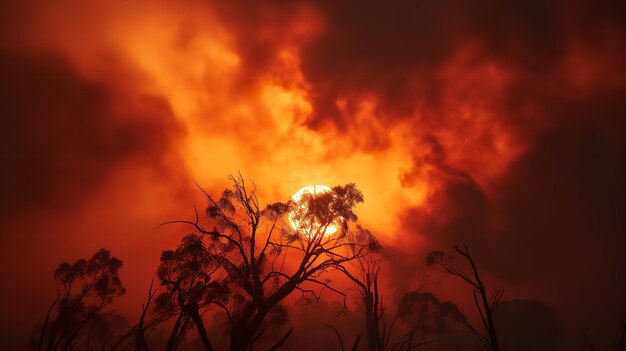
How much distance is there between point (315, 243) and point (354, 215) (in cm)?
402

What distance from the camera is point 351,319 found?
112188mm

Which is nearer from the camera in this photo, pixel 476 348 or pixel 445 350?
pixel 445 350

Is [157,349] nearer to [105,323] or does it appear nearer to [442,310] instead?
[105,323]

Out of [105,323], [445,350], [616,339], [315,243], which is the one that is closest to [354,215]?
[315,243]

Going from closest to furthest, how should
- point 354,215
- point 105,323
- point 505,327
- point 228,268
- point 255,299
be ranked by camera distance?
1. point 255,299
2. point 354,215
3. point 228,268
4. point 105,323
5. point 505,327

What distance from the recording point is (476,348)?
310 feet

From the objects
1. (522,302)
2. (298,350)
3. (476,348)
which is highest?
(522,302)

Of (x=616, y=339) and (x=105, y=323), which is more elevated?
(x=616, y=339)

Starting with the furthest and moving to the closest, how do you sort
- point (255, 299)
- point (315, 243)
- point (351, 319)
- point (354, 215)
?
1. point (351, 319)
2. point (354, 215)
3. point (315, 243)
4. point (255, 299)

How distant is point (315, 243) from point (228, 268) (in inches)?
321

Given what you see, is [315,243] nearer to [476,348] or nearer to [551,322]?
[551,322]

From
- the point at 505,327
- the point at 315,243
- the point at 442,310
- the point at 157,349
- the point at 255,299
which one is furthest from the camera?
the point at 505,327

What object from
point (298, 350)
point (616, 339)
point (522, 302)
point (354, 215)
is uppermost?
point (616, 339)

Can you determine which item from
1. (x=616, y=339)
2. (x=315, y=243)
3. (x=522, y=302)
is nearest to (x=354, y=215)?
(x=315, y=243)
